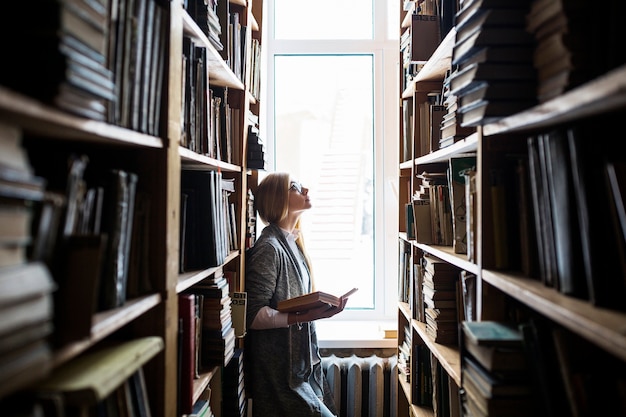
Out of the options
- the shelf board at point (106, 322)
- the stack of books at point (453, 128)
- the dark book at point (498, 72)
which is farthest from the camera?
the stack of books at point (453, 128)

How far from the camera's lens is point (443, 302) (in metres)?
1.83

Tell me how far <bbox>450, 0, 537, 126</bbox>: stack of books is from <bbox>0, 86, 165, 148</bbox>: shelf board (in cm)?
78

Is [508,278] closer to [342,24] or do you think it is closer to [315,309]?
[315,309]

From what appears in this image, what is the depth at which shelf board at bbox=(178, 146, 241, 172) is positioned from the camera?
1339 millimetres

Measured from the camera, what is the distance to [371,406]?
2.78m

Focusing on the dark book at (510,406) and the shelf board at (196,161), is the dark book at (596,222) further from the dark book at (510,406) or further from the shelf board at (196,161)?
the shelf board at (196,161)

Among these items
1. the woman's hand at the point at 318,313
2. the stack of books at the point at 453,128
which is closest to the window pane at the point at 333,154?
the woman's hand at the point at 318,313

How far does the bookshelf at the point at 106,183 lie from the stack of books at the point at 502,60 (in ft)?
2.44

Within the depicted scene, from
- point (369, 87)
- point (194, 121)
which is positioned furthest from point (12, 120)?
point (369, 87)

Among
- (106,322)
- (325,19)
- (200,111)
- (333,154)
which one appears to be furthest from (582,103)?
(325,19)

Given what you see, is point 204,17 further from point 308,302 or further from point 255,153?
point 308,302

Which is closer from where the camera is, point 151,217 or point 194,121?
point 151,217

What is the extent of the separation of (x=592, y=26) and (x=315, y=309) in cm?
163

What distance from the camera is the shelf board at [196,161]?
4.39 feet
